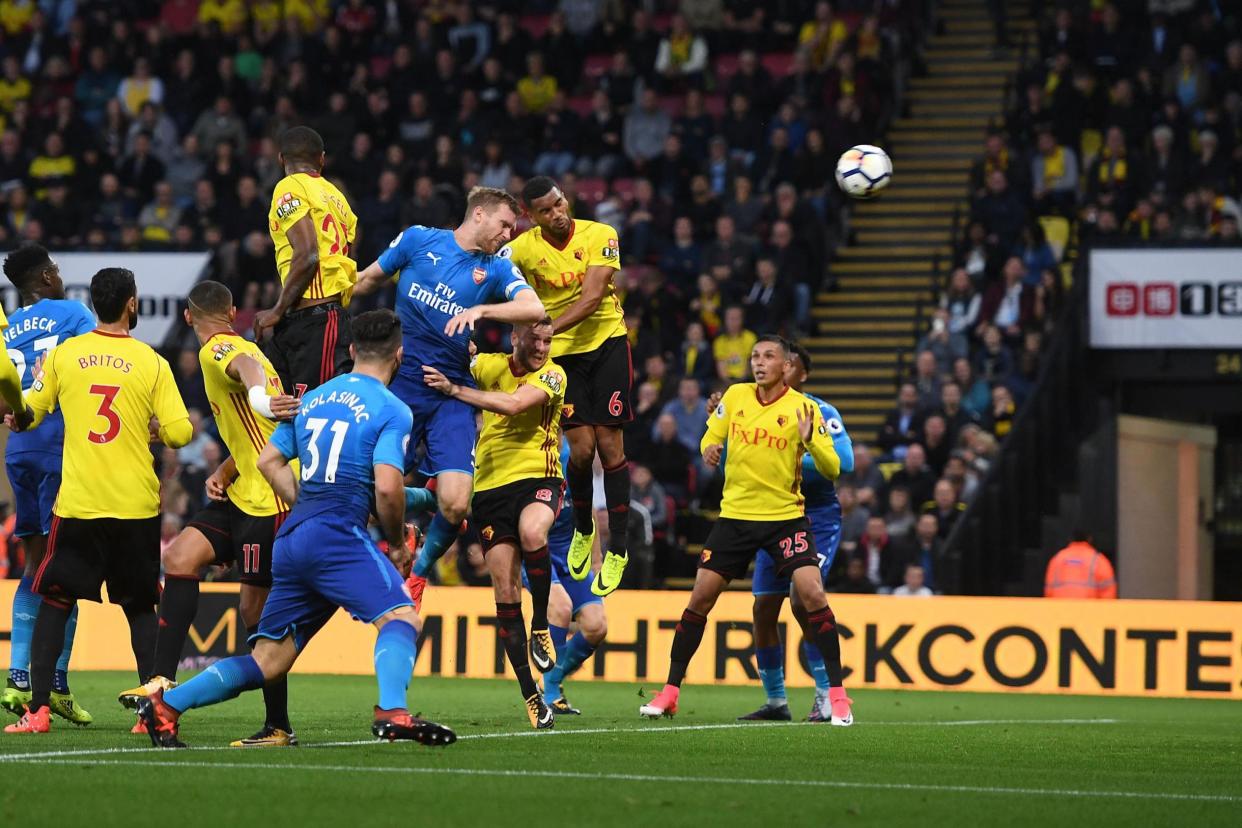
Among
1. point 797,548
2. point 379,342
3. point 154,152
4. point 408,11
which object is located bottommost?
point 797,548

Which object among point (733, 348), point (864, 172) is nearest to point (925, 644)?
point (864, 172)

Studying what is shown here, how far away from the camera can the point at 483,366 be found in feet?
39.8

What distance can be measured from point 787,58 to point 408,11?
582 centimetres

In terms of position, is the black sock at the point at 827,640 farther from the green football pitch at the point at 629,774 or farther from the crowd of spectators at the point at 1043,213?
the crowd of spectators at the point at 1043,213

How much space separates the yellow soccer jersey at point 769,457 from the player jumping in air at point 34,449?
413 centimetres

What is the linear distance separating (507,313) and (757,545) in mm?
2594

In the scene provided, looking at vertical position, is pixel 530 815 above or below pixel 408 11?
below

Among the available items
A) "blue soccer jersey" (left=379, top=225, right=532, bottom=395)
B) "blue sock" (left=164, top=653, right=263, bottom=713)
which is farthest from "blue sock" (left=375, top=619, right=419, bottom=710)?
"blue soccer jersey" (left=379, top=225, right=532, bottom=395)

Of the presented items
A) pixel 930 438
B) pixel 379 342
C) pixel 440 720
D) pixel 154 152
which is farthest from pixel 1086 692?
pixel 154 152

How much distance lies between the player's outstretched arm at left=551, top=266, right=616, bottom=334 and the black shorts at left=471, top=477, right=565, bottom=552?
118cm

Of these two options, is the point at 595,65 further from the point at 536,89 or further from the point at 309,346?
the point at 309,346

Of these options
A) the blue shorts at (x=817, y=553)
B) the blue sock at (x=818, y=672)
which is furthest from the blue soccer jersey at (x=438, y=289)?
the blue sock at (x=818, y=672)

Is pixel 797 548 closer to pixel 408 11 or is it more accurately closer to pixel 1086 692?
pixel 1086 692

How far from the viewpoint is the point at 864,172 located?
52.3 feet
